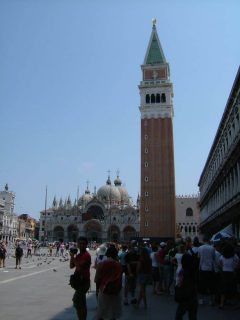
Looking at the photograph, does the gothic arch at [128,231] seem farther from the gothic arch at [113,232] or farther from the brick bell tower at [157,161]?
the brick bell tower at [157,161]

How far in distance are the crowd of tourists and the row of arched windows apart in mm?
57906

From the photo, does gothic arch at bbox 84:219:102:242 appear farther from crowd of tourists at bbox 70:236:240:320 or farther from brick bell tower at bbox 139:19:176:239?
crowd of tourists at bbox 70:236:240:320

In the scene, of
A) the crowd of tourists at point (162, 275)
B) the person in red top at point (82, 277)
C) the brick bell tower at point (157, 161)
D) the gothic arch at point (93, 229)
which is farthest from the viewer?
the gothic arch at point (93, 229)

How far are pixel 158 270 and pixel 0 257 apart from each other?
40.2ft

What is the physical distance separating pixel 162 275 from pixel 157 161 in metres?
51.5

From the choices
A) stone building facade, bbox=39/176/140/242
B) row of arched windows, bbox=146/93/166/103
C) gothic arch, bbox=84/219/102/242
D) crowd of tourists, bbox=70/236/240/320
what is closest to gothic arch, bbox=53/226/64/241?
stone building facade, bbox=39/176/140/242

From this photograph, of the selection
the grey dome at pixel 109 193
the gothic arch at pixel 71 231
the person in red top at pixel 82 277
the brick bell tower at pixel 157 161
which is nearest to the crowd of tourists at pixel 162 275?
the person in red top at pixel 82 277

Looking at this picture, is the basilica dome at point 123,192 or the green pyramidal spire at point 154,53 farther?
the basilica dome at point 123,192

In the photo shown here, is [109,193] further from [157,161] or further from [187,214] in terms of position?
[157,161]

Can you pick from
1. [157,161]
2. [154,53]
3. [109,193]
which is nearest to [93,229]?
[109,193]

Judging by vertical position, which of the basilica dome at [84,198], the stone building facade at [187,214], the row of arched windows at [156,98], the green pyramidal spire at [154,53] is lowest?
the stone building facade at [187,214]

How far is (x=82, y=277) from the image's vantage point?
719cm

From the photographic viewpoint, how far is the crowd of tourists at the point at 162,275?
6594 millimetres

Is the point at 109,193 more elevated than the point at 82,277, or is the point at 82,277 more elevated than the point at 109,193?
the point at 109,193
